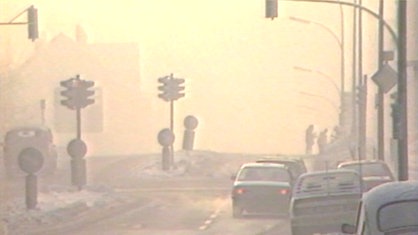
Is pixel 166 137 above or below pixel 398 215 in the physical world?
below

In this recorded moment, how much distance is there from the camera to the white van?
579 inches

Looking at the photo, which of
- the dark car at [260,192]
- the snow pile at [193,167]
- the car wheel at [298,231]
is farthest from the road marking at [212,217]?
the car wheel at [298,231]

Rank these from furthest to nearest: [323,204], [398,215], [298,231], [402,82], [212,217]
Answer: [212,217] → [402,82] → [323,204] → [298,231] → [398,215]

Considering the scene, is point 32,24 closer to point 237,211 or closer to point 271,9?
point 271,9

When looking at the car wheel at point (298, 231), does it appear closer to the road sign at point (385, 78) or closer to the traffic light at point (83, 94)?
the road sign at point (385, 78)

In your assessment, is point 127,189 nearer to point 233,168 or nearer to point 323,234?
point 233,168

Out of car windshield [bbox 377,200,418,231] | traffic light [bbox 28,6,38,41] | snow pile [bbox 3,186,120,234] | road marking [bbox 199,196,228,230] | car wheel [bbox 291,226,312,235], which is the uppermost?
traffic light [bbox 28,6,38,41]

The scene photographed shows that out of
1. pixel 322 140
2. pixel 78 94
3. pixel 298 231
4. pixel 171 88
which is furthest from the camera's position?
pixel 322 140

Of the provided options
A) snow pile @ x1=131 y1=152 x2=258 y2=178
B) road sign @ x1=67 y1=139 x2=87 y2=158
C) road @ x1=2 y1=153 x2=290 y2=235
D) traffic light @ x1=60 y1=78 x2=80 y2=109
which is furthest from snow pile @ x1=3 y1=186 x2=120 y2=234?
snow pile @ x1=131 y1=152 x2=258 y2=178

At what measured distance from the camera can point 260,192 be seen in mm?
32438

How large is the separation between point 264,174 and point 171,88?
9.44m

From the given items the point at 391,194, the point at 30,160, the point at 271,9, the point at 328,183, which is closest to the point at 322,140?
the point at 30,160

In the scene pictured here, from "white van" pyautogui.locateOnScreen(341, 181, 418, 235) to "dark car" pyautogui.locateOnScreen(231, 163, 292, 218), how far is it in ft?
54.8

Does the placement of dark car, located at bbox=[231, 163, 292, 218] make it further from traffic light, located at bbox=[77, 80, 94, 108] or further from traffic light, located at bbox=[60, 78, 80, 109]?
traffic light, located at bbox=[60, 78, 80, 109]
